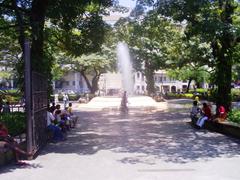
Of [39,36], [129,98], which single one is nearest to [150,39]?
[129,98]

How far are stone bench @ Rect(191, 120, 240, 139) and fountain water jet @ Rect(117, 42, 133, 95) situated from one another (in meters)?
24.0

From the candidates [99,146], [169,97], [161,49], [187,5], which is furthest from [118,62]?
[99,146]

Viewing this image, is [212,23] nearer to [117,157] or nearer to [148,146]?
[148,146]

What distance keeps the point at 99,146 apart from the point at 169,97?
154ft

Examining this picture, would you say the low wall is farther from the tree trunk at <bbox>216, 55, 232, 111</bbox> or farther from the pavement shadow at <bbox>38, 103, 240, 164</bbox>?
the tree trunk at <bbox>216, 55, 232, 111</bbox>

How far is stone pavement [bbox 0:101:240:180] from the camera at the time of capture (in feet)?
35.8

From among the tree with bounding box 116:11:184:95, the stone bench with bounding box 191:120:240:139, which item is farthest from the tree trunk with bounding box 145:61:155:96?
the stone bench with bounding box 191:120:240:139

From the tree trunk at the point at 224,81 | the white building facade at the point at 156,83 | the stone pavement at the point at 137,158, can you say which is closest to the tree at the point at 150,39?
the tree trunk at the point at 224,81

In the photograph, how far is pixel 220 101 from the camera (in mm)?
24172

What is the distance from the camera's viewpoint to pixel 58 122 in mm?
19234

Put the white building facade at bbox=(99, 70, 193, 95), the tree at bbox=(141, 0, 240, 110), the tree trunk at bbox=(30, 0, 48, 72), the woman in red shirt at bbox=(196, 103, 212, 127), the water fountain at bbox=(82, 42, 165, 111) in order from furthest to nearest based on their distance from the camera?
the white building facade at bbox=(99, 70, 193, 95) < the water fountain at bbox=(82, 42, 165, 111) < the woman in red shirt at bbox=(196, 103, 212, 127) < the tree at bbox=(141, 0, 240, 110) < the tree trunk at bbox=(30, 0, 48, 72)

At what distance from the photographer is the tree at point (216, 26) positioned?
18.9 metres

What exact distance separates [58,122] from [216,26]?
7.11 m

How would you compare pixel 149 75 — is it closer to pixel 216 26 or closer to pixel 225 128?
pixel 225 128
